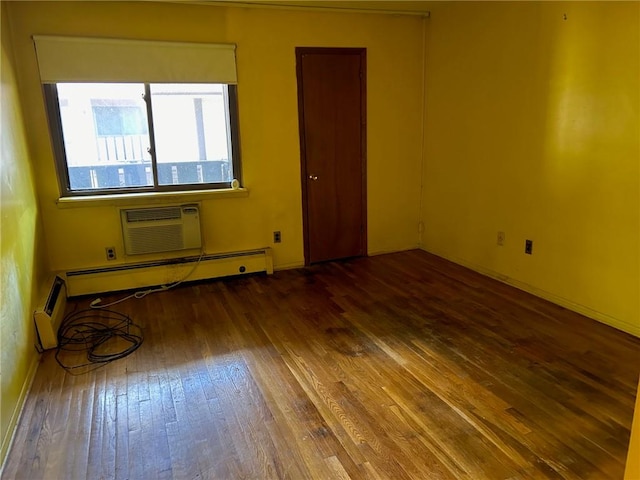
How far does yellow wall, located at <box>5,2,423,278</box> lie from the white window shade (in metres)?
0.08

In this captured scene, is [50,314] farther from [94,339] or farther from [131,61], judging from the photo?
[131,61]

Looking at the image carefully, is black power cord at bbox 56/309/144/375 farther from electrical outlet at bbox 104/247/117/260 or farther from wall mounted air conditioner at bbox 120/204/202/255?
wall mounted air conditioner at bbox 120/204/202/255

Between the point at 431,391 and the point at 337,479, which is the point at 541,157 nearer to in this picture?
the point at 431,391

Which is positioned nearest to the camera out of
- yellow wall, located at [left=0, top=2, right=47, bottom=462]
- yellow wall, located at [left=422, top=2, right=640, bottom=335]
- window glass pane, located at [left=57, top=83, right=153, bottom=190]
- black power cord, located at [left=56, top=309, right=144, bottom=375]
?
yellow wall, located at [left=0, top=2, right=47, bottom=462]

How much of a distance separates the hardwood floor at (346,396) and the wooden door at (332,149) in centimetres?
107

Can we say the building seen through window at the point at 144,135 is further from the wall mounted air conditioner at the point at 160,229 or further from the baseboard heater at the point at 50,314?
the baseboard heater at the point at 50,314

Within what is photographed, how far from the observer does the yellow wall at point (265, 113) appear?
341 centimetres

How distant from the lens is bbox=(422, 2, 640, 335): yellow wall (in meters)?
2.82

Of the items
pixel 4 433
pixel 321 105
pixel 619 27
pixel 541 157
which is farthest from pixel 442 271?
pixel 4 433

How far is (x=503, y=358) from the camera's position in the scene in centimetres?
261

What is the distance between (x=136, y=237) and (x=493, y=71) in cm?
322

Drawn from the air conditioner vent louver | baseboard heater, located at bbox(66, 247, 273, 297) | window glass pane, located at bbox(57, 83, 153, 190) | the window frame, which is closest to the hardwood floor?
baseboard heater, located at bbox(66, 247, 273, 297)

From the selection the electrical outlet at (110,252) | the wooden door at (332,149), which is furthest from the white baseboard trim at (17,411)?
the wooden door at (332,149)

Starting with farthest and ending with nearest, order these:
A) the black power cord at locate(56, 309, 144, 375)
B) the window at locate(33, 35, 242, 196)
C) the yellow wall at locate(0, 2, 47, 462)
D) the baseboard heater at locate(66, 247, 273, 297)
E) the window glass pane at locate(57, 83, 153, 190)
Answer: the baseboard heater at locate(66, 247, 273, 297)
the window glass pane at locate(57, 83, 153, 190)
the window at locate(33, 35, 242, 196)
the black power cord at locate(56, 309, 144, 375)
the yellow wall at locate(0, 2, 47, 462)
